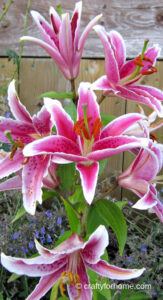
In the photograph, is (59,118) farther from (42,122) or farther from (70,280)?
(70,280)

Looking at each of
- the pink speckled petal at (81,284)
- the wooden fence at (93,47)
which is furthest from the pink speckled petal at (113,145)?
the wooden fence at (93,47)

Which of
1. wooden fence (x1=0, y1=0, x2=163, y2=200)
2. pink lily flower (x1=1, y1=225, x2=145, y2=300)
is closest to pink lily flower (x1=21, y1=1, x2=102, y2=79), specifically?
pink lily flower (x1=1, y1=225, x2=145, y2=300)

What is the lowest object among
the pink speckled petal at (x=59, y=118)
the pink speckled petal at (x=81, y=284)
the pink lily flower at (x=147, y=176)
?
the pink speckled petal at (x=81, y=284)

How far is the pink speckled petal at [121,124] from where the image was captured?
0.52 meters

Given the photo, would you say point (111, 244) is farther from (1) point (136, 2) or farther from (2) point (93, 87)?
(1) point (136, 2)

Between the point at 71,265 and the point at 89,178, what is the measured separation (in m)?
0.20

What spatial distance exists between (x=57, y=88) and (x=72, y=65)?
105 centimetres

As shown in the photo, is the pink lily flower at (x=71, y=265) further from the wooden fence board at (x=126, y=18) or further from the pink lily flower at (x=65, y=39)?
the wooden fence board at (x=126, y=18)

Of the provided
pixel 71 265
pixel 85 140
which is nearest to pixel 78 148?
pixel 85 140

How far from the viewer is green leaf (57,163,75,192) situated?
649 mm

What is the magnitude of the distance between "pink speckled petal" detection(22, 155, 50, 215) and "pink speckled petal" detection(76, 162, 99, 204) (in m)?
0.07

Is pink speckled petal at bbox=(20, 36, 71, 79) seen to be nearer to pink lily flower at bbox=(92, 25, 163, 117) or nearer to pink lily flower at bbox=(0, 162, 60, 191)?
pink lily flower at bbox=(92, 25, 163, 117)

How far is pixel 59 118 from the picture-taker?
1.69 ft

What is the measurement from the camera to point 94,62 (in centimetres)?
163
